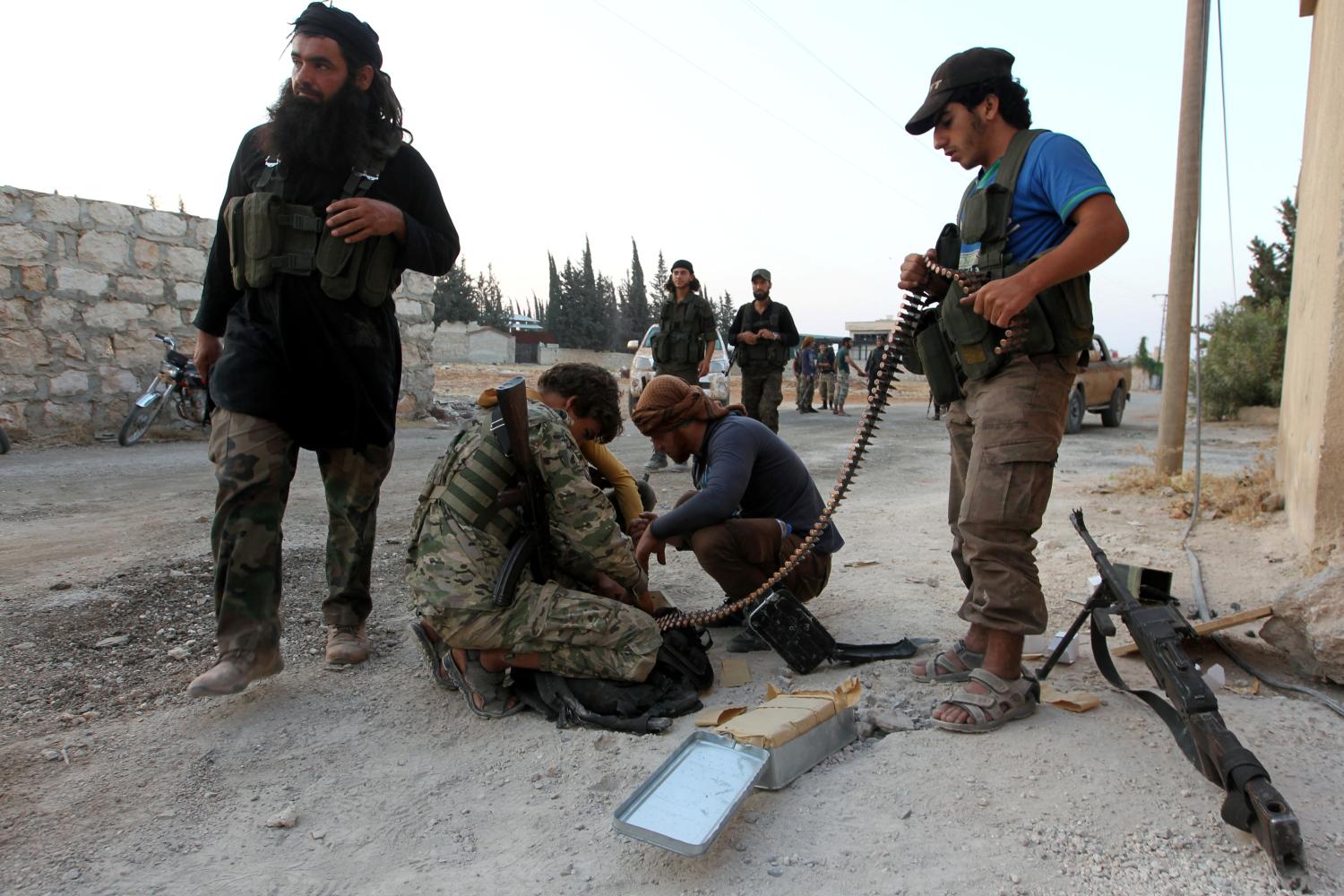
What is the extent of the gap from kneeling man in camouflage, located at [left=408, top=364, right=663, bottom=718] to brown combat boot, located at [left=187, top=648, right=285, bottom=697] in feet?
1.62

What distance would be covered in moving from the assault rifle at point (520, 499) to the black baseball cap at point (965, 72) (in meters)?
1.43

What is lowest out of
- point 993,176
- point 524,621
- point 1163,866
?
point 1163,866

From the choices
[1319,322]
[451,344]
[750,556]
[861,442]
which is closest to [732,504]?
[750,556]

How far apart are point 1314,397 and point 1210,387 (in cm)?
1224

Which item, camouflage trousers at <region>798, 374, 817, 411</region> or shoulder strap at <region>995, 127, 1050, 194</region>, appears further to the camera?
camouflage trousers at <region>798, 374, 817, 411</region>

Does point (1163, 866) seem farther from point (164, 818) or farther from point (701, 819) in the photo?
point (164, 818)

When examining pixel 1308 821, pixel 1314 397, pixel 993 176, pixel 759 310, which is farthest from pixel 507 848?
pixel 759 310

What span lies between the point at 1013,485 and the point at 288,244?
7.66 ft

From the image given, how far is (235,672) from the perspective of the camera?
2.65 metres

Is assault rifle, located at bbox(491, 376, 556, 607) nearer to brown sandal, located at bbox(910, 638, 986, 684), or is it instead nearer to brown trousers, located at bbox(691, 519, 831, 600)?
brown trousers, located at bbox(691, 519, 831, 600)

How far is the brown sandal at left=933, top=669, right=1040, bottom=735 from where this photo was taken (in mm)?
2342

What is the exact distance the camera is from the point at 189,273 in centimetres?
965

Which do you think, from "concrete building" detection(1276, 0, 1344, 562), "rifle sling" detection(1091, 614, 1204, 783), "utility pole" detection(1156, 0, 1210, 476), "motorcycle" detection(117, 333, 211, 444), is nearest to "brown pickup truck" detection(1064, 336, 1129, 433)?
"utility pole" detection(1156, 0, 1210, 476)

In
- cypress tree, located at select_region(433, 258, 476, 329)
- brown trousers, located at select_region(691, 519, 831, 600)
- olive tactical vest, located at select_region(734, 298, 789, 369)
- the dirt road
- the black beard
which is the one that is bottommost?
the dirt road
